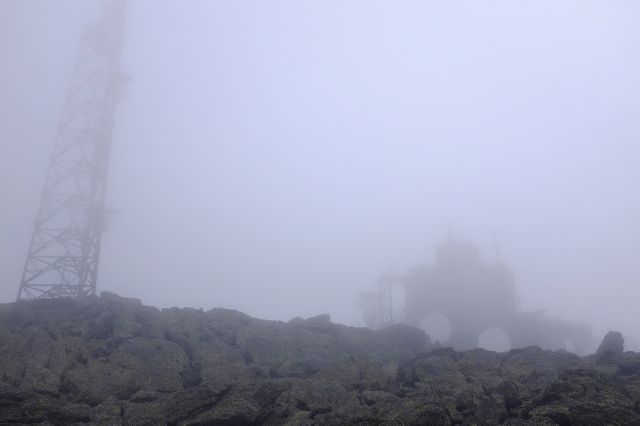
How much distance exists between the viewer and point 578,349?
56.6 meters

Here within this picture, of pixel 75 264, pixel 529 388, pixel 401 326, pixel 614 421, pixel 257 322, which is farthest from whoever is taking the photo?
pixel 75 264

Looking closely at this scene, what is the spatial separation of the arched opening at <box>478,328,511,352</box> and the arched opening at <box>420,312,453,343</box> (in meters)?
3.41

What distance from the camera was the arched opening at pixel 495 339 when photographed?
4981cm

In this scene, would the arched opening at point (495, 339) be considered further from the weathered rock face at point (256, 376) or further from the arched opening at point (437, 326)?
Result: the weathered rock face at point (256, 376)

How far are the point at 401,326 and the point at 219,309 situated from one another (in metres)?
9.20

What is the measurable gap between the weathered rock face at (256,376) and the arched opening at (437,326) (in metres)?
29.2

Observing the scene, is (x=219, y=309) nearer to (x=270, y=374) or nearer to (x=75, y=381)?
(x=270, y=374)

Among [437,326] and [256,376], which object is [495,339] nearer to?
[437,326]

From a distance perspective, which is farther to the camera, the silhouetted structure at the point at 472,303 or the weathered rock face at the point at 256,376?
the silhouetted structure at the point at 472,303

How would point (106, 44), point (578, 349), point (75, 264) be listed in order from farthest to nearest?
1. point (578, 349)
2. point (106, 44)
3. point (75, 264)

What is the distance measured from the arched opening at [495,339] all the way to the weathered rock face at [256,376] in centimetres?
3107

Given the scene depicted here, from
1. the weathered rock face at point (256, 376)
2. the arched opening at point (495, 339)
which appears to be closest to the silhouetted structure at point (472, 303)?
the arched opening at point (495, 339)

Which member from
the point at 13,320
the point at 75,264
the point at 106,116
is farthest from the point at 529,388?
the point at 106,116

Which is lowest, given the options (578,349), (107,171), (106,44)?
(578,349)
